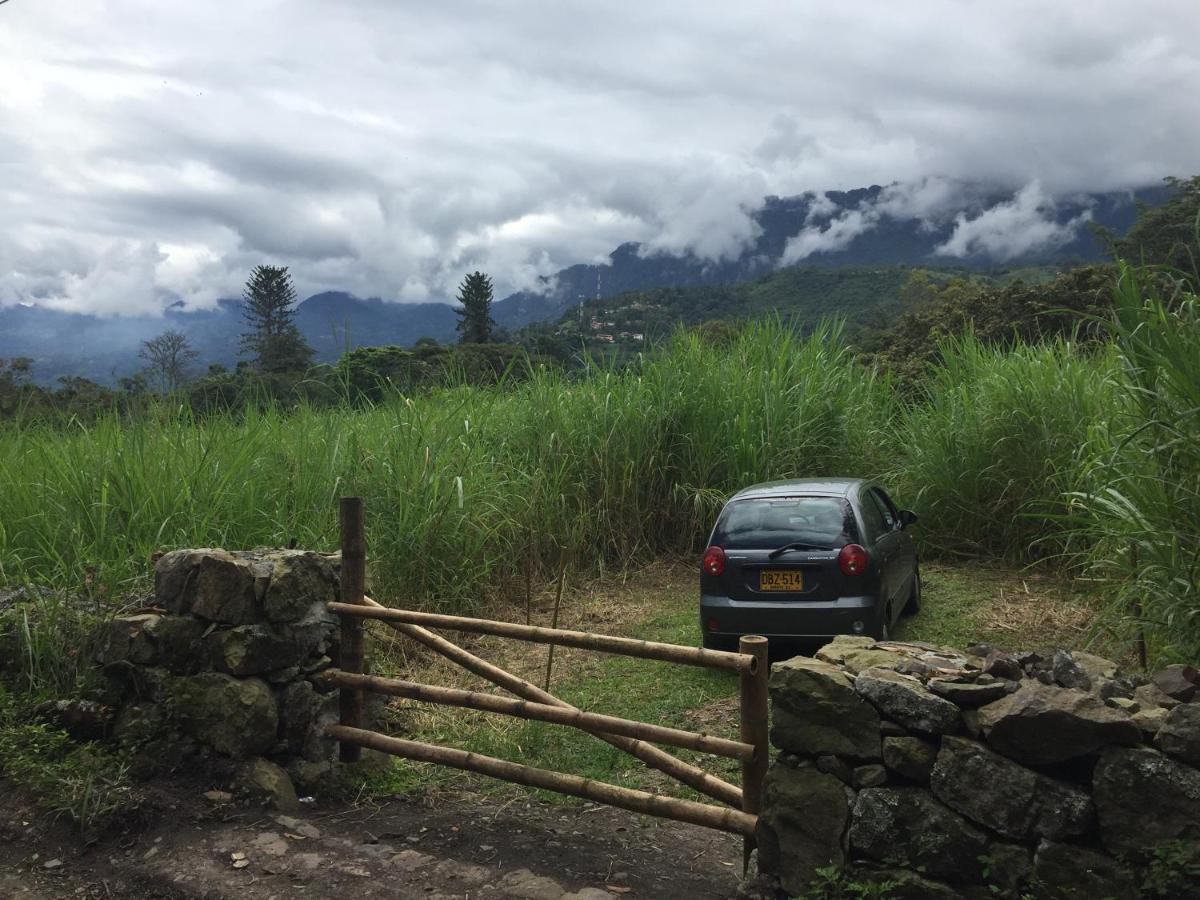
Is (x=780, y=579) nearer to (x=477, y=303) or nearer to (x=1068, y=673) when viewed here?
(x=1068, y=673)

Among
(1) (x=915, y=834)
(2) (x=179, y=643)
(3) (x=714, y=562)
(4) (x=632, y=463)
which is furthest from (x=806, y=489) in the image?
(2) (x=179, y=643)

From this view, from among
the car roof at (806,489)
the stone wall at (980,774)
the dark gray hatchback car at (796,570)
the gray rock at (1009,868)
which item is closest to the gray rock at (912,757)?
the stone wall at (980,774)

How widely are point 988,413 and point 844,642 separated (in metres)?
7.17

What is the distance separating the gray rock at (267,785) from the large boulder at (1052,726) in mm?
3392

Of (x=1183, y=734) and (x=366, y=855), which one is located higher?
(x=1183, y=734)

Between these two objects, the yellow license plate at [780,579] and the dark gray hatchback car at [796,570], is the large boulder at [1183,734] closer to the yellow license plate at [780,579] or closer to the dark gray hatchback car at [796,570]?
the dark gray hatchback car at [796,570]

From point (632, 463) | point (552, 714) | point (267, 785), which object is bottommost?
point (267, 785)

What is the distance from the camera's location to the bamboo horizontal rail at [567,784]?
3895 millimetres

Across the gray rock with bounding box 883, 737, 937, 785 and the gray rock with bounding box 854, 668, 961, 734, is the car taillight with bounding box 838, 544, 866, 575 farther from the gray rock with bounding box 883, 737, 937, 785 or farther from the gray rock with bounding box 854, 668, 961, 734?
the gray rock with bounding box 883, 737, 937, 785

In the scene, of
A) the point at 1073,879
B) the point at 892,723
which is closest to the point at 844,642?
the point at 892,723

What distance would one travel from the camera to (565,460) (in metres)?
10.2

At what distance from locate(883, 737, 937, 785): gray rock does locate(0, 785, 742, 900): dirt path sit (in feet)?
3.45

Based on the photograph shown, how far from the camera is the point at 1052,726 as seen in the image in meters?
3.11

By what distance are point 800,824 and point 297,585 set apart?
294 centimetres
